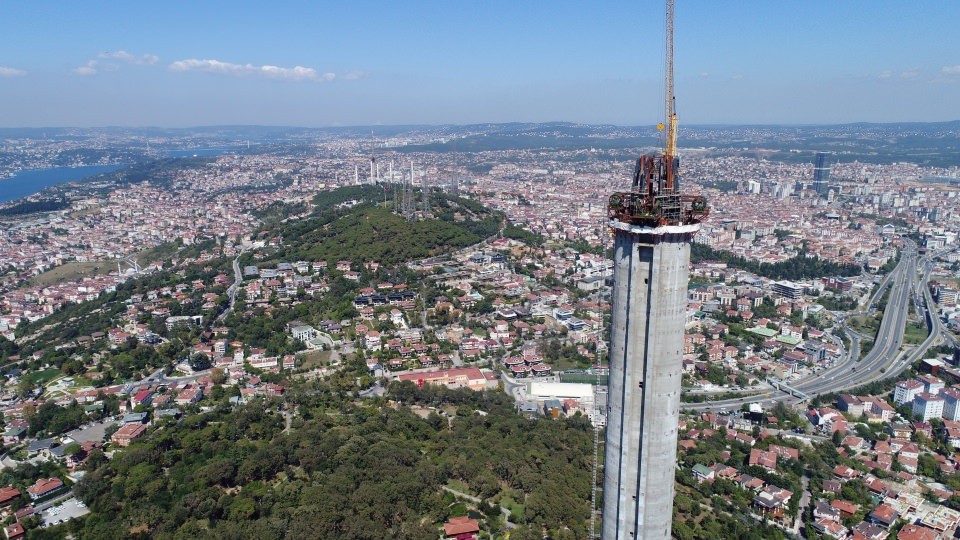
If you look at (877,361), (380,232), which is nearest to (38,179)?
(380,232)

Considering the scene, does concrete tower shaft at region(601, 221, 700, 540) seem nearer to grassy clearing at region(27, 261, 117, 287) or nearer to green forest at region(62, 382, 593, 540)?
green forest at region(62, 382, 593, 540)

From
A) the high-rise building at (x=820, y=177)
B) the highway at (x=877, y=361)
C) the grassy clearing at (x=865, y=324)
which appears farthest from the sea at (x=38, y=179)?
the high-rise building at (x=820, y=177)

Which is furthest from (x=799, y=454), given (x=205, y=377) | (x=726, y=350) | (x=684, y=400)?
(x=205, y=377)

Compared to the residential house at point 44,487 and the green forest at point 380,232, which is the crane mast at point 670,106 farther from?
the green forest at point 380,232

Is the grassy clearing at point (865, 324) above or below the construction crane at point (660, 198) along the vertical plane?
below

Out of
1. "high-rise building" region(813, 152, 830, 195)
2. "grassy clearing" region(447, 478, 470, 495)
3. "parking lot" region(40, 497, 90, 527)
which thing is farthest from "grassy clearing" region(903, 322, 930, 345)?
"high-rise building" region(813, 152, 830, 195)

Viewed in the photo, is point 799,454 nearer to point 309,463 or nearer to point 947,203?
point 309,463

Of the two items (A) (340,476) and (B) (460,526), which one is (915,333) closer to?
(B) (460,526)
